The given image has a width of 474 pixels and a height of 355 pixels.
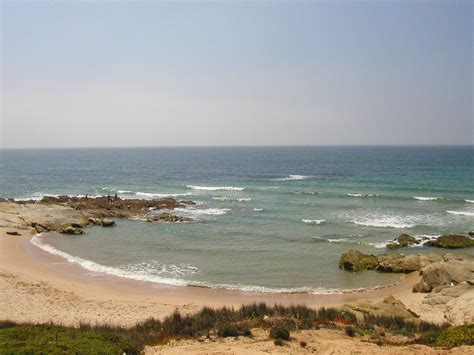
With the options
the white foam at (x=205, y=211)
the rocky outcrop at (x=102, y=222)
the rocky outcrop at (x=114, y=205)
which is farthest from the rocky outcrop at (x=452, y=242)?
the rocky outcrop at (x=102, y=222)

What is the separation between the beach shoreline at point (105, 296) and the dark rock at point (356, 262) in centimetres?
223

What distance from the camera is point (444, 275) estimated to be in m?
21.6

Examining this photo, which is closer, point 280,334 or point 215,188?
point 280,334

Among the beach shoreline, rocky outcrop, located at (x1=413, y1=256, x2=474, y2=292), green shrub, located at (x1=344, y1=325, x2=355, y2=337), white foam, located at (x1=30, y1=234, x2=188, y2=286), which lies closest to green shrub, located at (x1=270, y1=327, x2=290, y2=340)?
green shrub, located at (x1=344, y1=325, x2=355, y2=337)

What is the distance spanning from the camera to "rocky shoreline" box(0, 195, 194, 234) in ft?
122

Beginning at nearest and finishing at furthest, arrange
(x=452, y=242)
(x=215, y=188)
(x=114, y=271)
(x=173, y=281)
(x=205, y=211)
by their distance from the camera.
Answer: (x=173, y=281) → (x=114, y=271) → (x=452, y=242) → (x=205, y=211) → (x=215, y=188)

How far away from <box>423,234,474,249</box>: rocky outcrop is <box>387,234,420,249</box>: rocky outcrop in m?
1.07

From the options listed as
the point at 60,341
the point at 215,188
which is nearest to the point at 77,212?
the point at 215,188

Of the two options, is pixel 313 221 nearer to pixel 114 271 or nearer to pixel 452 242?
pixel 452 242

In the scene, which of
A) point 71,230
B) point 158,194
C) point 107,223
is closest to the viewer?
point 71,230

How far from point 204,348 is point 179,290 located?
9.97 meters

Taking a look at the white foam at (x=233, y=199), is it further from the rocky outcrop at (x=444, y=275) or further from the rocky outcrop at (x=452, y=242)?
the rocky outcrop at (x=444, y=275)

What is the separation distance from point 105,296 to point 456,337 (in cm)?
1569

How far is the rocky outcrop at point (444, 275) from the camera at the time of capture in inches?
833
